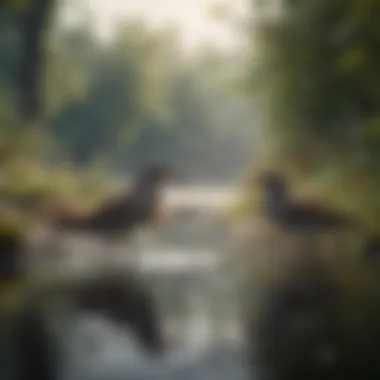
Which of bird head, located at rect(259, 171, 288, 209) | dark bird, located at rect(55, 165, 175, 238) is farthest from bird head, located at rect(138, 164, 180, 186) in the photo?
bird head, located at rect(259, 171, 288, 209)

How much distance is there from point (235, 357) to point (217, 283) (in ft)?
0.42

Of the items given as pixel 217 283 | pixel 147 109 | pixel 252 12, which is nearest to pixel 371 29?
pixel 252 12

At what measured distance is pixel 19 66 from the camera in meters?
1.63

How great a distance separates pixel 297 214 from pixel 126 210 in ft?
0.96

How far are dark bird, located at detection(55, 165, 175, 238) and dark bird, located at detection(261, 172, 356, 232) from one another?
0.58 feet

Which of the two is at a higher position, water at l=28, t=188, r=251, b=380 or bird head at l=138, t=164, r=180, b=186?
bird head at l=138, t=164, r=180, b=186

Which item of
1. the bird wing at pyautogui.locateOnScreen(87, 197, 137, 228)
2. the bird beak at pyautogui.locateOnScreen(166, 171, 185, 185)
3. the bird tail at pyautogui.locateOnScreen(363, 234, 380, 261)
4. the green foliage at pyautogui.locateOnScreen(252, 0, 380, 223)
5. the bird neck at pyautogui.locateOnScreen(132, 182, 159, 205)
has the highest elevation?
the green foliage at pyautogui.locateOnScreen(252, 0, 380, 223)

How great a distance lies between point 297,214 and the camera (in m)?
1.62

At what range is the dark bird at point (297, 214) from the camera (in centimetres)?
162

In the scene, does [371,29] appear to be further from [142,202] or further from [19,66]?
[19,66]

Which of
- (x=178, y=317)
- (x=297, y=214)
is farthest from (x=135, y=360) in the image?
(x=297, y=214)

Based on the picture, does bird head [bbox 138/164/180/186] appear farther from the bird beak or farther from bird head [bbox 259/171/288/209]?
bird head [bbox 259/171/288/209]

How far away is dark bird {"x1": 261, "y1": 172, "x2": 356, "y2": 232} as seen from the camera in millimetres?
1618

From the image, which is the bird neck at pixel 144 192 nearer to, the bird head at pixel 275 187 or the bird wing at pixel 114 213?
the bird wing at pixel 114 213
